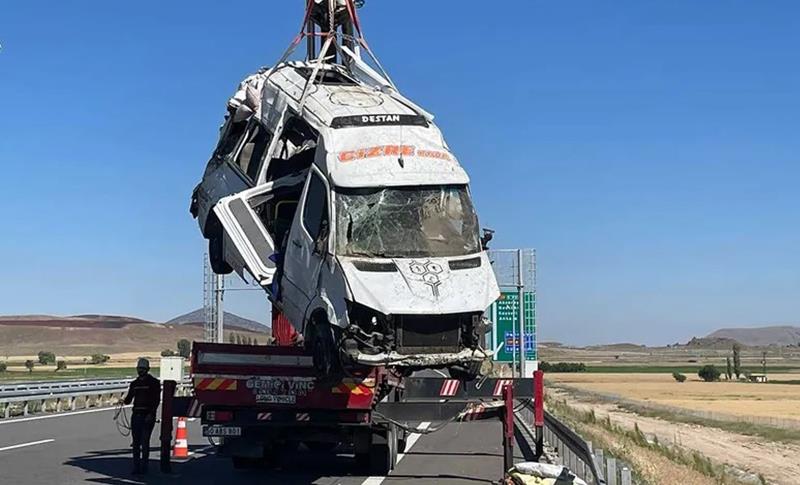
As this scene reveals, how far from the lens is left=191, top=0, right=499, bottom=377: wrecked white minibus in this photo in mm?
10938

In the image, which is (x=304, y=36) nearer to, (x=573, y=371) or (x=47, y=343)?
(x=573, y=371)

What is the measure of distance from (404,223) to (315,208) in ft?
3.81

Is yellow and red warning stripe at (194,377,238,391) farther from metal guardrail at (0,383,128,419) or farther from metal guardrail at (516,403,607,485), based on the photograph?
metal guardrail at (0,383,128,419)

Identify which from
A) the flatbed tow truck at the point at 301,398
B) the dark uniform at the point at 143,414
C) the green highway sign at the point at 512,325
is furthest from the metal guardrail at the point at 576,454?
the green highway sign at the point at 512,325

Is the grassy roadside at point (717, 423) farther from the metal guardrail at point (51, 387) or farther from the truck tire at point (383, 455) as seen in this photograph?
the truck tire at point (383, 455)

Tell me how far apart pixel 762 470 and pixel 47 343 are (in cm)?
16567

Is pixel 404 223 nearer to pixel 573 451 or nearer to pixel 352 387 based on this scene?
pixel 352 387

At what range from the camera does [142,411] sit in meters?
15.3

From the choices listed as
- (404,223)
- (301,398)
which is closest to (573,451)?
(301,398)

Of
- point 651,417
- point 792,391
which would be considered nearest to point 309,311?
point 651,417

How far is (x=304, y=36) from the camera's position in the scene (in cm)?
1684

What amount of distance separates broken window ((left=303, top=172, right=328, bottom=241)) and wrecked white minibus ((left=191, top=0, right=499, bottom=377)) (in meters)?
0.02

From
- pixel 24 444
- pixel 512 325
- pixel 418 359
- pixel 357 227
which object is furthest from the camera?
pixel 512 325

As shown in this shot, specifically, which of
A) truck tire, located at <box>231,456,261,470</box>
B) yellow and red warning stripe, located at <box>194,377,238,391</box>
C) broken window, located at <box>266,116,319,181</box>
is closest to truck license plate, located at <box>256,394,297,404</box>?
yellow and red warning stripe, located at <box>194,377,238,391</box>
